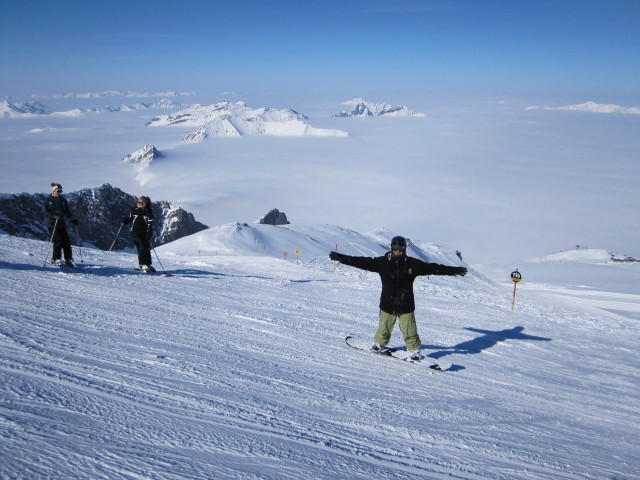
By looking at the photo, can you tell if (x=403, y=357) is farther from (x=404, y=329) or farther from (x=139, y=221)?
(x=139, y=221)

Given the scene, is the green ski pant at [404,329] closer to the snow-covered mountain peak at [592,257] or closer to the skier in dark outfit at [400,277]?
the skier in dark outfit at [400,277]

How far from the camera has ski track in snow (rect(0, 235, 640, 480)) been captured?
8.84 ft

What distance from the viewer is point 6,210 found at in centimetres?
7738

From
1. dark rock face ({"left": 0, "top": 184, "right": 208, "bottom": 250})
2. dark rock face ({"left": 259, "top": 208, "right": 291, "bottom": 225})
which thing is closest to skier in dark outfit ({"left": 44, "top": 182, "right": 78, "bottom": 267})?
dark rock face ({"left": 0, "top": 184, "right": 208, "bottom": 250})

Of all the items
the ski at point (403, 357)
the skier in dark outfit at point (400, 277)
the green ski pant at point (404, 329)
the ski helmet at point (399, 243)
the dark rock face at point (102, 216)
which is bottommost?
the ski at point (403, 357)

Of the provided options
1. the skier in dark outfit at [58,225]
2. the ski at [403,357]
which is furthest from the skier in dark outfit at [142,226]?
the ski at [403,357]

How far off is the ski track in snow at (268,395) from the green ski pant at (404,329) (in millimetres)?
317

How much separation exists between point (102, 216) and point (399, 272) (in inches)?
4615

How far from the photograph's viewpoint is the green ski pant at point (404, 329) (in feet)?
20.3

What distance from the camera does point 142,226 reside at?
Result: 10.5m

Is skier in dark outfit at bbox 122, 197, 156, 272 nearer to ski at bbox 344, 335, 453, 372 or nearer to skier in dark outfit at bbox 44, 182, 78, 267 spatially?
skier in dark outfit at bbox 44, 182, 78, 267

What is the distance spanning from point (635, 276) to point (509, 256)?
121102 mm

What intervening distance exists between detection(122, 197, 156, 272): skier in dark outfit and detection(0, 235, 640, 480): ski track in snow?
144 cm

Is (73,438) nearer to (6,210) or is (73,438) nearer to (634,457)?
(634,457)
